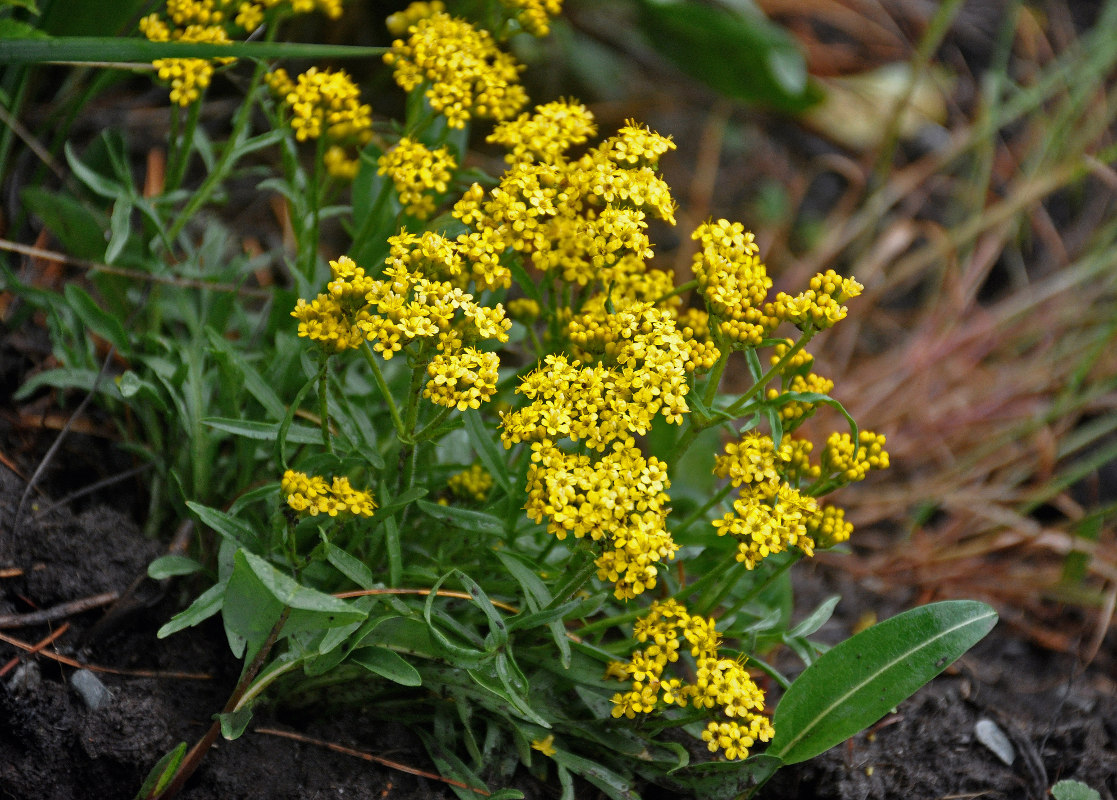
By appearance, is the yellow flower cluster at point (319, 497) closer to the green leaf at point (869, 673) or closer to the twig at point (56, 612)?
the twig at point (56, 612)

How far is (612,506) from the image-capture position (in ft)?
5.60

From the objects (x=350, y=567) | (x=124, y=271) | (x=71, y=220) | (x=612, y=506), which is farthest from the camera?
(x=71, y=220)

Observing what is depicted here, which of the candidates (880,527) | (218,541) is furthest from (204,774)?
(880,527)

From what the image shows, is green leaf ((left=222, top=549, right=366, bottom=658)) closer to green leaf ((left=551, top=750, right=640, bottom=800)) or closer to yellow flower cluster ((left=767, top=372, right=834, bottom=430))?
green leaf ((left=551, top=750, right=640, bottom=800))

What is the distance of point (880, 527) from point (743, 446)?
6.13ft

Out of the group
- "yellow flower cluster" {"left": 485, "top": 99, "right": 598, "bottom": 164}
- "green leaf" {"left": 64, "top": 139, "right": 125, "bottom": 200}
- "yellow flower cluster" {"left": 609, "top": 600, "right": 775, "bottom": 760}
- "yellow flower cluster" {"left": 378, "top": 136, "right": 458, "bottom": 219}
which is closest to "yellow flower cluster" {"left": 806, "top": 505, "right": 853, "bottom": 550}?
"yellow flower cluster" {"left": 609, "top": 600, "right": 775, "bottom": 760}

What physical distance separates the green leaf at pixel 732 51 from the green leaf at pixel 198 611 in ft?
10.2

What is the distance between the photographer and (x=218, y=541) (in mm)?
2291

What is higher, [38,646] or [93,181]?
[93,181]

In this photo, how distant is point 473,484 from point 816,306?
2.79 ft

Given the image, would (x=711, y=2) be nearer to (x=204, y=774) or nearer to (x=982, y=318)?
(x=982, y=318)

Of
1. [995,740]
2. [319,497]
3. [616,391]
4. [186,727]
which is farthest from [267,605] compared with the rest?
[995,740]

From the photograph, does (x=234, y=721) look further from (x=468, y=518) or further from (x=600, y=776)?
(x=600, y=776)

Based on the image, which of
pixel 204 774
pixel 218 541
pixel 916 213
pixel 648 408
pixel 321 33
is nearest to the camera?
pixel 648 408
